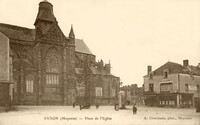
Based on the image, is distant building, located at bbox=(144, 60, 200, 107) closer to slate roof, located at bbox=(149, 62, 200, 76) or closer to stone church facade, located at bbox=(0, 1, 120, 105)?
slate roof, located at bbox=(149, 62, 200, 76)

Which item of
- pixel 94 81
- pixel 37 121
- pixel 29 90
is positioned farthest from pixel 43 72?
pixel 37 121

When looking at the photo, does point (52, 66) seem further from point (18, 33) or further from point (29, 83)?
point (18, 33)

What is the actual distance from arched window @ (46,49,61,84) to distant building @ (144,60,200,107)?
12607mm

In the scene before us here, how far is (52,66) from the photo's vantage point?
111 ft

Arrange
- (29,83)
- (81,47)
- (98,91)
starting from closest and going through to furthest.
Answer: (29,83) < (98,91) < (81,47)

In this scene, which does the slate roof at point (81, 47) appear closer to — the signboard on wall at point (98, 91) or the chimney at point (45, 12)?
the signboard on wall at point (98, 91)

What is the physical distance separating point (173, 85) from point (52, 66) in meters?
16.2

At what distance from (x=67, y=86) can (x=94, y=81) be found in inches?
322

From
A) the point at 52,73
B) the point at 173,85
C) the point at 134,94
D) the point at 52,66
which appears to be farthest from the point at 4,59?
the point at 134,94

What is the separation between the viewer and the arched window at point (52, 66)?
33188mm

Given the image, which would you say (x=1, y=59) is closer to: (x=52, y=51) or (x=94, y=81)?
(x=52, y=51)

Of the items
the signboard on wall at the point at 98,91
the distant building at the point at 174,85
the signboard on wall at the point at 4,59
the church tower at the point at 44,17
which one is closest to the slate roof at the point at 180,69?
the distant building at the point at 174,85

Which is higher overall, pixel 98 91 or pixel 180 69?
pixel 180 69

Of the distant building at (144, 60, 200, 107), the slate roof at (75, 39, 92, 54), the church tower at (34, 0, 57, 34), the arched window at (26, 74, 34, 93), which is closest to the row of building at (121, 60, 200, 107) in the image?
the distant building at (144, 60, 200, 107)
